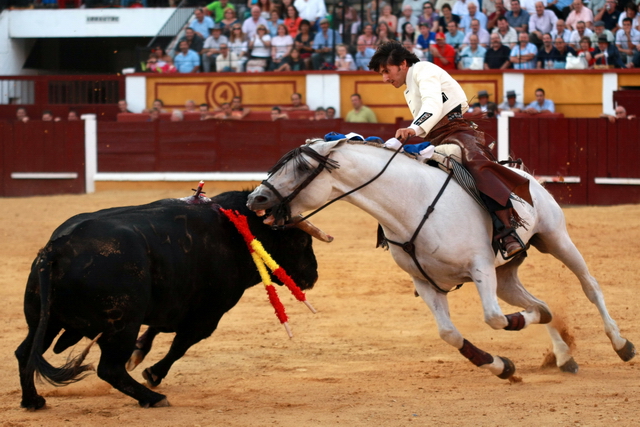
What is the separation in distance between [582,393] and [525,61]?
9.22 meters

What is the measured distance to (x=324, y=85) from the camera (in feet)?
45.1

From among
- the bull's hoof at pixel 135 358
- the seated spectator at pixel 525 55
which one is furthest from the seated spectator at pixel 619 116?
the bull's hoof at pixel 135 358

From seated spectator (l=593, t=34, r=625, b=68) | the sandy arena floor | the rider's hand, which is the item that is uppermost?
seated spectator (l=593, t=34, r=625, b=68)

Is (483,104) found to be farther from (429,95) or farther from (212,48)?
(429,95)

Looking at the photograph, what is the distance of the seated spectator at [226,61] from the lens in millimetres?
14258

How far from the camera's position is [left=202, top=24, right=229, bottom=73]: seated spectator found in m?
14.4

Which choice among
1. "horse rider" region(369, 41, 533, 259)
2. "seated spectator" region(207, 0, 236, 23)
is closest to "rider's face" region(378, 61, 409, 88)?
"horse rider" region(369, 41, 533, 259)

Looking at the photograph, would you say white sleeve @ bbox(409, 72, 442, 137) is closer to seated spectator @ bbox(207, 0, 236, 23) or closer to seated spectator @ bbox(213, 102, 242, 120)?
seated spectator @ bbox(213, 102, 242, 120)

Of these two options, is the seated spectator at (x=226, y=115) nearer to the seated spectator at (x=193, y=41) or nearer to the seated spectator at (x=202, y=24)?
the seated spectator at (x=193, y=41)

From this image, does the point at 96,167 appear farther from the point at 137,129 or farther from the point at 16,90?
the point at 16,90

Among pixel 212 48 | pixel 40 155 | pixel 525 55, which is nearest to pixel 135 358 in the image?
pixel 525 55

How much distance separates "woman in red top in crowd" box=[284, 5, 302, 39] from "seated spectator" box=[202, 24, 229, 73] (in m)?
1.09

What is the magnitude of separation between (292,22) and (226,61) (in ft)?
4.31

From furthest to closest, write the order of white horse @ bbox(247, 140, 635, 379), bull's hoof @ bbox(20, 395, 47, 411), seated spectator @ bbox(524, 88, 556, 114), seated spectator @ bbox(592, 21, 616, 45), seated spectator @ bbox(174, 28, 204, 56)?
seated spectator @ bbox(174, 28, 204, 56) → seated spectator @ bbox(524, 88, 556, 114) → seated spectator @ bbox(592, 21, 616, 45) → white horse @ bbox(247, 140, 635, 379) → bull's hoof @ bbox(20, 395, 47, 411)
